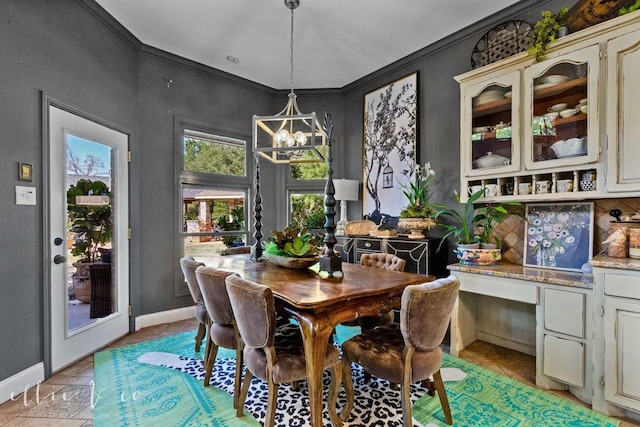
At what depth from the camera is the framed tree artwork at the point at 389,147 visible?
3724 mm

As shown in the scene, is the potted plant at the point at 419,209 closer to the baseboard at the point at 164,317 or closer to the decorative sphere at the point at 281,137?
the decorative sphere at the point at 281,137

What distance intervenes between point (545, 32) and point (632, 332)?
2.19 m

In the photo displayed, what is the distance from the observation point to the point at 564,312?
2123 mm

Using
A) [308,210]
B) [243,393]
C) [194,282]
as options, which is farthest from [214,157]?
[243,393]

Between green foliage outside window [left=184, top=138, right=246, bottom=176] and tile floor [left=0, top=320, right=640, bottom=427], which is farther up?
green foliage outside window [left=184, top=138, right=246, bottom=176]

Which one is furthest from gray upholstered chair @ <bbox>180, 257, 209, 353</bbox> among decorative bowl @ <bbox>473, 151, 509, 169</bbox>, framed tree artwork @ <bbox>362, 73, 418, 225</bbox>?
decorative bowl @ <bbox>473, 151, 509, 169</bbox>

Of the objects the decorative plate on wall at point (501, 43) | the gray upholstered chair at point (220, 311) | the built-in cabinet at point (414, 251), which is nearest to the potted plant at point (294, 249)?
the gray upholstered chair at point (220, 311)

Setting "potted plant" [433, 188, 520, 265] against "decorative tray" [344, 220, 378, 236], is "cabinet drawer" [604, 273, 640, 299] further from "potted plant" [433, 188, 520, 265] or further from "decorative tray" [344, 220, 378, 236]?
"decorative tray" [344, 220, 378, 236]

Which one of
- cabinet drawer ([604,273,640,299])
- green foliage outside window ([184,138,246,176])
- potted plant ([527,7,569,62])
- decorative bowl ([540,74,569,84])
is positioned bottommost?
cabinet drawer ([604,273,640,299])

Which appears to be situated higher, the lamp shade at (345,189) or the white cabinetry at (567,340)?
the lamp shade at (345,189)

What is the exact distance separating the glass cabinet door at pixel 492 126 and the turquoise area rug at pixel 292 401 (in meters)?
1.73

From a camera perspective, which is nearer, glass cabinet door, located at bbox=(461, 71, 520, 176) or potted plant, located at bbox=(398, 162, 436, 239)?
glass cabinet door, located at bbox=(461, 71, 520, 176)

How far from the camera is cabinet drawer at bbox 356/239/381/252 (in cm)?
347

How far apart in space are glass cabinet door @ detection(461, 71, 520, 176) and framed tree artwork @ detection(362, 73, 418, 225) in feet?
2.74
